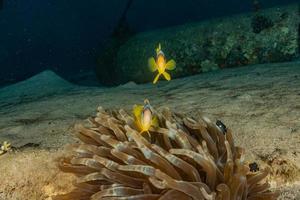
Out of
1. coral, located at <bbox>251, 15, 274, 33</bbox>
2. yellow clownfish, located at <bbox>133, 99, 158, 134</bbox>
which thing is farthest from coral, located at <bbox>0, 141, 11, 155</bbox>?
coral, located at <bbox>251, 15, 274, 33</bbox>

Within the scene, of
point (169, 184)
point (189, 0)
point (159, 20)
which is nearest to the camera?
point (169, 184)

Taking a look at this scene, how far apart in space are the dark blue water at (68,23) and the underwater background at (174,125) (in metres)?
18.9

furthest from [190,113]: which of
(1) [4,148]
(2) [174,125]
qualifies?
(1) [4,148]

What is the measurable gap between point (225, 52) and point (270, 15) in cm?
166

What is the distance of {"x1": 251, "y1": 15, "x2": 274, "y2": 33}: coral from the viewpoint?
1006cm

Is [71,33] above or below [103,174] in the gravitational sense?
above

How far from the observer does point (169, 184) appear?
2543 millimetres

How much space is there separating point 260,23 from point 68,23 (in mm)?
39927

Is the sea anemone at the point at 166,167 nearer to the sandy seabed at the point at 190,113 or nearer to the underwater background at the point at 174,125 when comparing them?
the underwater background at the point at 174,125

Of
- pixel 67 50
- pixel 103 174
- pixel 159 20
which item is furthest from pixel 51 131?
pixel 159 20

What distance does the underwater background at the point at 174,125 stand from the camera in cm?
275

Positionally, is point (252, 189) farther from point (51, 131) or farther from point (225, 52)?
point (225, 52)

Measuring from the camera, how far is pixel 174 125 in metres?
3.08

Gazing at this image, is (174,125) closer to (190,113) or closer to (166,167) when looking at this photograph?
(166,167)
